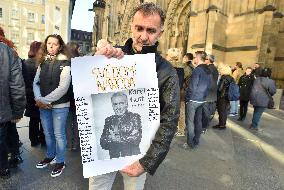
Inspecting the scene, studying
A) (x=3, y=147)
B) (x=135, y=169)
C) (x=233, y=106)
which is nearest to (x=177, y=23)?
(x=233, y=106)

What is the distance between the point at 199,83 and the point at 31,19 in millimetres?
52911

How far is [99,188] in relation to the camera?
202cm

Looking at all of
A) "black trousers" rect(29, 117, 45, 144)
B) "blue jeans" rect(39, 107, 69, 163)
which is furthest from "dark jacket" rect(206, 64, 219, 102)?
"black trousers" rect(29, 117, 45, 144)

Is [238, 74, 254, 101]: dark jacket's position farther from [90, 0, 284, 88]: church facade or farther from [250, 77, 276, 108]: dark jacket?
[90, 0, 284, 88]: church facade

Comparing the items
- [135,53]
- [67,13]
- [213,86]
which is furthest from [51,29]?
[135,53]

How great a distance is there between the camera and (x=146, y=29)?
5.60 ft

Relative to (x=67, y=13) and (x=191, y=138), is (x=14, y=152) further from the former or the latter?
(x=67, y=13)

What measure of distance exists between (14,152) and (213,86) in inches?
168

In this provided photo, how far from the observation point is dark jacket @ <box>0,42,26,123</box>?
3181mm

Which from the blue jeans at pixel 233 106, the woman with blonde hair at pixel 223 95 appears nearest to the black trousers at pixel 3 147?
the woman with blonde hair at pixel 223 95

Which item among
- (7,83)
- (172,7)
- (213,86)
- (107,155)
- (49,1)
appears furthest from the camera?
(49,1)

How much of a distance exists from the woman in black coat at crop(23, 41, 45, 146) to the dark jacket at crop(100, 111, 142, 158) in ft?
10.9

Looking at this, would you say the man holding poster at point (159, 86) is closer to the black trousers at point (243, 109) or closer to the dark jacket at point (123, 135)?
the dark jacket at point (123, 135)

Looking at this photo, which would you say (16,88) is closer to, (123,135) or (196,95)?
(123,135)
